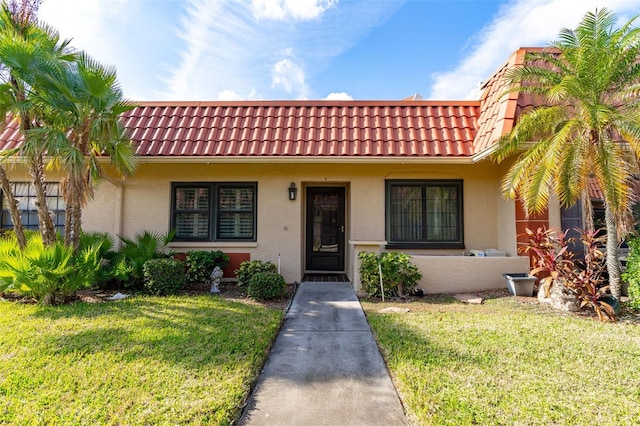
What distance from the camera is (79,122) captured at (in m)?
6.12

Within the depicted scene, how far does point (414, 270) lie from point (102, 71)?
731 cm

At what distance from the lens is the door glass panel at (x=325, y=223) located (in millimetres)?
9289

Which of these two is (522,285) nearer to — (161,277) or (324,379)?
(324,379)

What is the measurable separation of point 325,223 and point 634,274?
6.49 metres

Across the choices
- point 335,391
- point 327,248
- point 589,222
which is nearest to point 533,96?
point 589,222

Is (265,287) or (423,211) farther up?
(423,211)

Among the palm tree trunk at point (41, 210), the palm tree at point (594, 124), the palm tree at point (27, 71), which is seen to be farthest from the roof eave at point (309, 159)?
the palm tree at point (27, 71)

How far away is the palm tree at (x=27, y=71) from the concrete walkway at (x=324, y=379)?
5.46 metres

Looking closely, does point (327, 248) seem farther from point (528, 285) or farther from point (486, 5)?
point (486, 5)

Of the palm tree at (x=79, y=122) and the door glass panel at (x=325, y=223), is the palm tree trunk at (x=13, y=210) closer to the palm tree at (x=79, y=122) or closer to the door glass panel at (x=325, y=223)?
the palm tree at (x=79, y=122)

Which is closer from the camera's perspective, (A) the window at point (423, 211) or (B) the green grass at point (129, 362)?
(B) the green grass at point (129, 362)

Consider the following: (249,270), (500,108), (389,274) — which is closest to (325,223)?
(249,270)

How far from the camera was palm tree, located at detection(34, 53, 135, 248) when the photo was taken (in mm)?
5805

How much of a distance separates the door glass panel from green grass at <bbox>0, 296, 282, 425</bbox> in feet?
12.1
